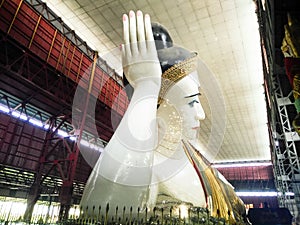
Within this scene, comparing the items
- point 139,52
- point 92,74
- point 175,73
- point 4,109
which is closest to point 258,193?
point 92,74

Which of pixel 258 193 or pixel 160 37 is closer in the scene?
pixel 160 37

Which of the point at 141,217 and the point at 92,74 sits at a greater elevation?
the point at 92,74

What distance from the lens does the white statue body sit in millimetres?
1468

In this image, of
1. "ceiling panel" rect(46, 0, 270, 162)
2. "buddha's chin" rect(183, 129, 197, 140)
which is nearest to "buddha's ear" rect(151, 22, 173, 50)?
"buddha's chin" rect(183, 129, 197, 140)

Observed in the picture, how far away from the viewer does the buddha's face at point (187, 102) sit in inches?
81.0

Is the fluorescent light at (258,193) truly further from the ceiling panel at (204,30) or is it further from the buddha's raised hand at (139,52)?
the buddha's raised hand at (139,52)

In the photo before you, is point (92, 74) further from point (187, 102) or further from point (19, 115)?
point (187, 102)

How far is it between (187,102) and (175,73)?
12.3 inches

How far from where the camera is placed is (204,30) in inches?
325

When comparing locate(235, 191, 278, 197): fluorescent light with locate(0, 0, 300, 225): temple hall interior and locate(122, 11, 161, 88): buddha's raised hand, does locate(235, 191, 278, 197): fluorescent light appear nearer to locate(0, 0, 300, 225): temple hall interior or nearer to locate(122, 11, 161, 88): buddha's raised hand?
locate(0, 0, 300, 225): temple hall interior

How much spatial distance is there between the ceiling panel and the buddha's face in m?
4.15

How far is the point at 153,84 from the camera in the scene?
A: 6.03 ft

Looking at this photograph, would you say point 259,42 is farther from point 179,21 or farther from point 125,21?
point 125,21

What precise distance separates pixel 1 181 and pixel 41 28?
710 cm
